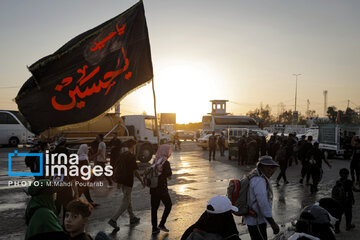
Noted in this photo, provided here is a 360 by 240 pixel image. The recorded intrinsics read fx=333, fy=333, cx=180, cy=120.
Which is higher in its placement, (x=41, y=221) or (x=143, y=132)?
(x=143, y=132)

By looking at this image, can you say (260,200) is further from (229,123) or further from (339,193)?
(229,123)

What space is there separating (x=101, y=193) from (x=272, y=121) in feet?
312

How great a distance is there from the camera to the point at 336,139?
24719 mm

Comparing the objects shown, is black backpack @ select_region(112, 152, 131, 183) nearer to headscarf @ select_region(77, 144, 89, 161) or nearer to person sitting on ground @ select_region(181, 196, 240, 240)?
headscarf @ select_region(77, 144, 89, 161)

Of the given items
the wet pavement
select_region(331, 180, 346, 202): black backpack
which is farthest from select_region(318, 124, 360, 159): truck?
select_region(331, 180, 346, 202): black backpack

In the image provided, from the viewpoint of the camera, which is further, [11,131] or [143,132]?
[11,131]

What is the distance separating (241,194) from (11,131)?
2984 centimetres

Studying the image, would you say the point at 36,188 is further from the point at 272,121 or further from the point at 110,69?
the point at 272,121

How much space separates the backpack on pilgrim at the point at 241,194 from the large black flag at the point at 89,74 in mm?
2380

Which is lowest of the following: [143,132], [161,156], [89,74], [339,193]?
[339,193]

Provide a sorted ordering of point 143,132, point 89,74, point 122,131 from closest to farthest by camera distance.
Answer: point 89,74
point 122,131
point 143,132

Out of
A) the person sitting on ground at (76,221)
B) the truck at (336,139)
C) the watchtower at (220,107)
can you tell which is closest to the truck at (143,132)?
the truck at (336,139)

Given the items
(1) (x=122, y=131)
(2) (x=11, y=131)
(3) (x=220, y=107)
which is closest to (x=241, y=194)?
(1) (x=122, y=131)

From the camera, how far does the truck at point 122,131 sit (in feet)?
57.1
